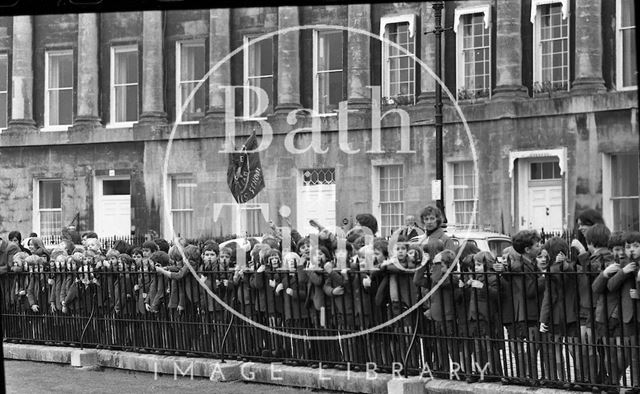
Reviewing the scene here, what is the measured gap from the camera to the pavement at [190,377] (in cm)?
1212

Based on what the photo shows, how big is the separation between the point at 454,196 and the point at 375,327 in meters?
21.0

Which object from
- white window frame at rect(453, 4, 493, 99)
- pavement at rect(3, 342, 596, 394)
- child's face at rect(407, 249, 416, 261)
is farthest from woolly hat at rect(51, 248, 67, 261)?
white window frame at rect(453, 4, 493, 99)

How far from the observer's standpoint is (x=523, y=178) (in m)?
33.4

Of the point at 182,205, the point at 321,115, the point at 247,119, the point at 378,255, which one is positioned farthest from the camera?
the point at 182,205

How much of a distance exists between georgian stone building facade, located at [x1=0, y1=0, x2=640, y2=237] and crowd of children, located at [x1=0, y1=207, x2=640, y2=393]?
1626 centimetres

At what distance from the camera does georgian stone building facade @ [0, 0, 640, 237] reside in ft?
107

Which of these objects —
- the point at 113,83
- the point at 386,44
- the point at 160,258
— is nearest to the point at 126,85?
the point at 113,83

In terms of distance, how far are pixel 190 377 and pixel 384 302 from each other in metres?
2.93

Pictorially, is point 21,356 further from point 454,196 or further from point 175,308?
point 454,196

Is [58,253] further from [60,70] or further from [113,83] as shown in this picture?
[60,70]

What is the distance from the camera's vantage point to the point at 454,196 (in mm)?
33625

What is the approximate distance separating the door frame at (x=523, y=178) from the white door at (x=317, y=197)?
5.13 metres

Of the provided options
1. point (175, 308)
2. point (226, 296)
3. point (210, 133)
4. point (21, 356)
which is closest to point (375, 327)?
point (226, 296)

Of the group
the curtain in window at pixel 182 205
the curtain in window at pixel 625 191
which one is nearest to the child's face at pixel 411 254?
the curtain in window at pixel 625 191
